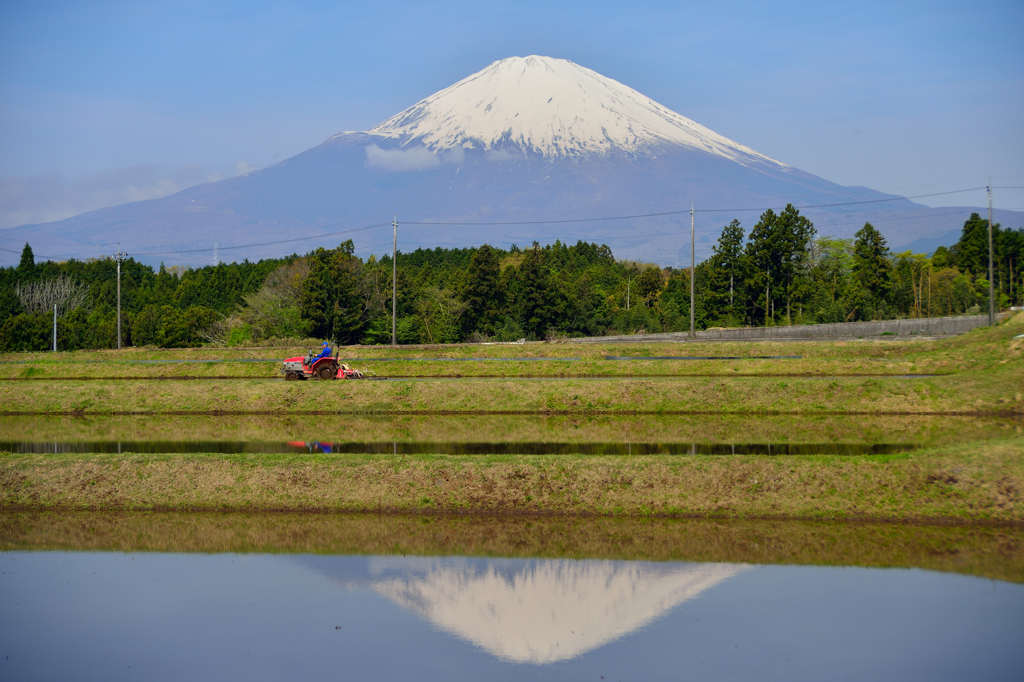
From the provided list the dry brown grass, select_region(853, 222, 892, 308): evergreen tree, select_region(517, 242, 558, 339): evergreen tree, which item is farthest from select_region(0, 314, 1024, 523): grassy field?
select_region(853, 222, 892, 308): evergreen tree

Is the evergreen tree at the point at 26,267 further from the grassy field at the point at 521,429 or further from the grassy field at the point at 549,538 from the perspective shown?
the grassy field at the point at 549,538

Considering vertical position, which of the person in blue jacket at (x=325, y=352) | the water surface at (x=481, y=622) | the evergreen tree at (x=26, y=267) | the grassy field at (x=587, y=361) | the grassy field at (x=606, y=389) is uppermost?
the evergreen tree at (x=26, y=267)

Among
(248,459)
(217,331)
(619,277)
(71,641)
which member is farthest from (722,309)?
(71,641)

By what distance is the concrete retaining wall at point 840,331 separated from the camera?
71.2 metres

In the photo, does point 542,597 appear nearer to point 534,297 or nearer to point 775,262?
point 534,297

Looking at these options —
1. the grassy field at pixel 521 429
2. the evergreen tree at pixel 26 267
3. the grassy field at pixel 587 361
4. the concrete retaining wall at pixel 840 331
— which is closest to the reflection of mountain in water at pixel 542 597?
the grassy field at pixel 521 429

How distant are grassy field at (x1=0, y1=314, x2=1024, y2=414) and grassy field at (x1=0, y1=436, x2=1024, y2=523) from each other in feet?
47.4

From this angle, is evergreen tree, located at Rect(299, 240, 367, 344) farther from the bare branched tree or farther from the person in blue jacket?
the bare branched tree

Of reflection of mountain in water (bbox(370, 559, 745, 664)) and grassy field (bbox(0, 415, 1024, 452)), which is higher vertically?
grassy field (bbox(0, 415, 1024, 452))

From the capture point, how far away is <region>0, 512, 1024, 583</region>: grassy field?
13750mm

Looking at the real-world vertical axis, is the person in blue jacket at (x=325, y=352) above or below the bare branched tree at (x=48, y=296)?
below

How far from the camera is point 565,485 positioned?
16969 mm

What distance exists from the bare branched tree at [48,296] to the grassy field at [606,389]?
9324cm

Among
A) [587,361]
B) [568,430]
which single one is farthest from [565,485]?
[587,361]
